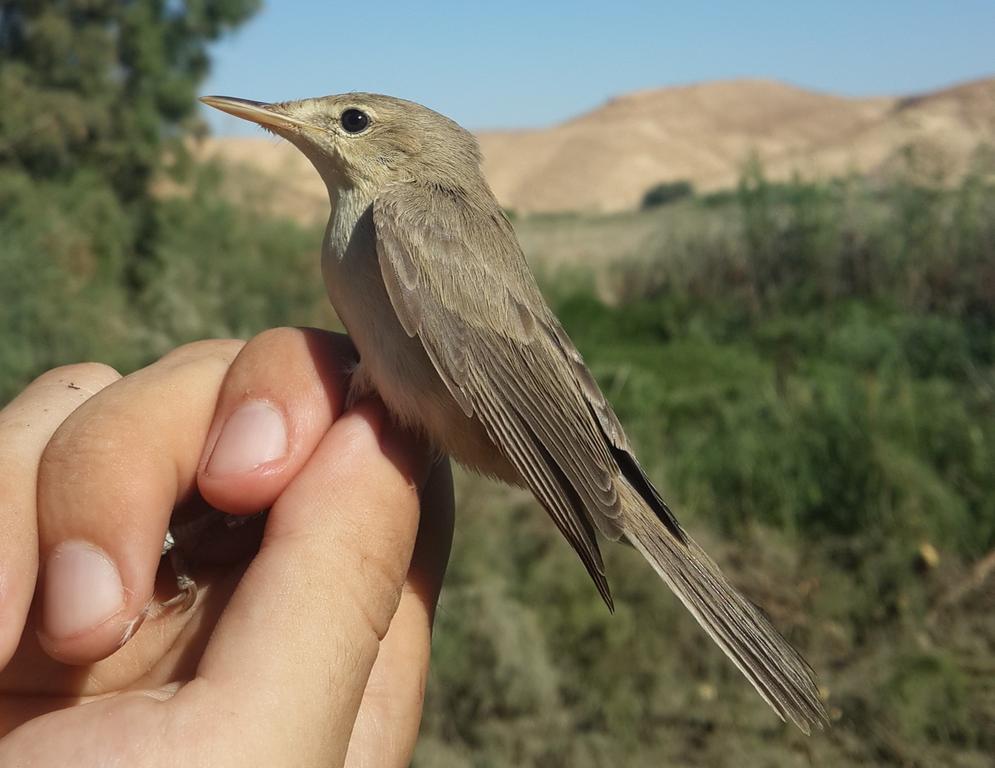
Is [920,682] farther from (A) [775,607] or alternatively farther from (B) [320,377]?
(B) [320,377]

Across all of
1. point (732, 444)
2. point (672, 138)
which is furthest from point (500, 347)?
point (672, 138)

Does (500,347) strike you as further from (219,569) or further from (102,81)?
(102,81)

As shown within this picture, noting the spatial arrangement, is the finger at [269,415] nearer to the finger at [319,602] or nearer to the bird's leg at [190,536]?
the finger at [319,602]

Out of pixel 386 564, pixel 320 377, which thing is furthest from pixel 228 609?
pixel 320 377

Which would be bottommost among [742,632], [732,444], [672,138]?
[672,138]

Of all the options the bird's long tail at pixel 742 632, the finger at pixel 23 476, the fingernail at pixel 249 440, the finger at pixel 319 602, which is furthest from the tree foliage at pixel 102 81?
the bird's long tail at pixel 742 632

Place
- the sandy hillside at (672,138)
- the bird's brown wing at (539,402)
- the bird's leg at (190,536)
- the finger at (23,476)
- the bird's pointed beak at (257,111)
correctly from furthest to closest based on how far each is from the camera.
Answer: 1. the sandy hillside at (672,138)
2. the bird's pointed beak at (257,111)
3. the bird's brown wing at (539,402)
4. the bird's leg at (190,536)
5. the finger at (23,476)
